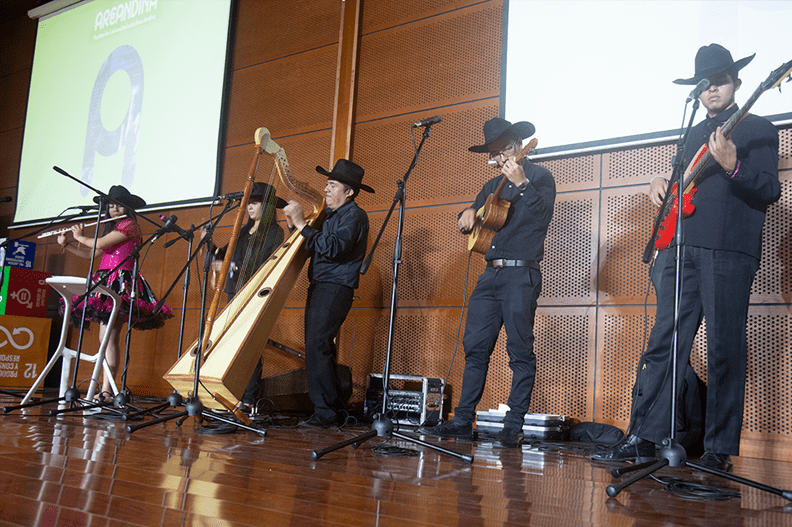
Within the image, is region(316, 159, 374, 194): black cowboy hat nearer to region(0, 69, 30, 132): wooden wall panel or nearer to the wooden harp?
the wooden harp

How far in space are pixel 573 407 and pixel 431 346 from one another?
108 centimetres

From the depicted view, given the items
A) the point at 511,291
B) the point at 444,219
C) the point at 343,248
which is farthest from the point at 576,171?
the point at 343,248

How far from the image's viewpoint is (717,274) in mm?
2533

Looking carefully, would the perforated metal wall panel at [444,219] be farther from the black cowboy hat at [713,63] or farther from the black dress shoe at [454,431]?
the black cowboy hat at [713,63]

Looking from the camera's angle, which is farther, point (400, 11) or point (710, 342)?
point (400, 11)

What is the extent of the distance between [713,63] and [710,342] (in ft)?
3.85

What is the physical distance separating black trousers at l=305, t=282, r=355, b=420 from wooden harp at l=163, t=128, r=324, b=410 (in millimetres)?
297

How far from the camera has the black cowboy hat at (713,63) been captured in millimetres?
2549

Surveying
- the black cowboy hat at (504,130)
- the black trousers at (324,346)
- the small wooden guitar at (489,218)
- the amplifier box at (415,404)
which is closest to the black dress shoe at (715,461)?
the small wooden guitar at (489,218)

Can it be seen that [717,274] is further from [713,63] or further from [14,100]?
[14,100]

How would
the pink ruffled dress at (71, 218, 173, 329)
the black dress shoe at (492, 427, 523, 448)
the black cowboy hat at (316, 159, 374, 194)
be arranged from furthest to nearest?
the pink ruffled dress at (71, 218, 173, 329) → the black cowboy hat at (316, 159, 374, 194) → the black dress shoe at (492, 427, 523, 448)

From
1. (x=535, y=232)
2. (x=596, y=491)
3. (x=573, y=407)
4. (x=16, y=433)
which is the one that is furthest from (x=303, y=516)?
(x=573, y=407)

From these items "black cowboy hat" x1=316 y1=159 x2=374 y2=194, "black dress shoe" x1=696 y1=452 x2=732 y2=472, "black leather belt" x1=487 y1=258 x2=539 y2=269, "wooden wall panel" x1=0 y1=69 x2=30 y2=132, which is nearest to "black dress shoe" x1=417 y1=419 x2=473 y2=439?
"black leather belt" x1=487 y1=258 x2=539 y2=269

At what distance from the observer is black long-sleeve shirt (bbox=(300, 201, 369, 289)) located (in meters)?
3.64
